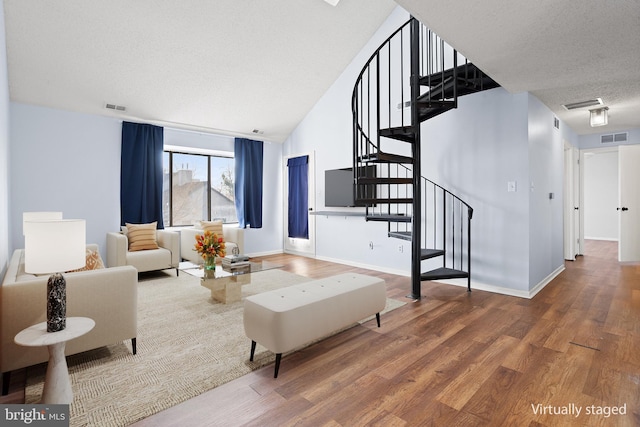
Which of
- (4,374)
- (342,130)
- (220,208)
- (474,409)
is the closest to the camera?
(474,409)

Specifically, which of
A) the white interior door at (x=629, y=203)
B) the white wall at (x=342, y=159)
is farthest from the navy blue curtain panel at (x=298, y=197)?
the white interior door at (x=629, y=203)

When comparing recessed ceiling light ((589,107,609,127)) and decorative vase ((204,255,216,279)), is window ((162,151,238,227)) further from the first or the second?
recessed ceiling light ((589,107,609,127))

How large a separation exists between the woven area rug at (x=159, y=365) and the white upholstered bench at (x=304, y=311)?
1.00 ft

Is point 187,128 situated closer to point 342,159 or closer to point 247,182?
point 247,182

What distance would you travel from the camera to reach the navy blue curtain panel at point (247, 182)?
261 inches

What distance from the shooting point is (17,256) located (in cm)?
281

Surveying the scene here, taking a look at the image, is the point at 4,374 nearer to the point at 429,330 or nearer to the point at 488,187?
the point at 429,330

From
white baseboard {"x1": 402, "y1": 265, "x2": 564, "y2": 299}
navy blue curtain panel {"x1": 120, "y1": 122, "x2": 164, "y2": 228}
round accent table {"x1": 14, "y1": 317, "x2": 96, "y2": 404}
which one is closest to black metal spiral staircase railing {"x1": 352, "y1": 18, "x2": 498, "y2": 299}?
white baseboard {"x1": 402, "y1": 265, "x2": 564, "y2": 299}

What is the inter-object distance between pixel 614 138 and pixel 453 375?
6630 millimetres

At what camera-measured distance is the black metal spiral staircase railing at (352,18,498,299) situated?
3.71m

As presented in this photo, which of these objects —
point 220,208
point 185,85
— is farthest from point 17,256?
point 220,208

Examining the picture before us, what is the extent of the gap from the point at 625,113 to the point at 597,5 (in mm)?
3975

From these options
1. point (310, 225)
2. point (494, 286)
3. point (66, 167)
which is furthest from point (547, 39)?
point (66, 167)

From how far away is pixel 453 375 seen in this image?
2.12m
